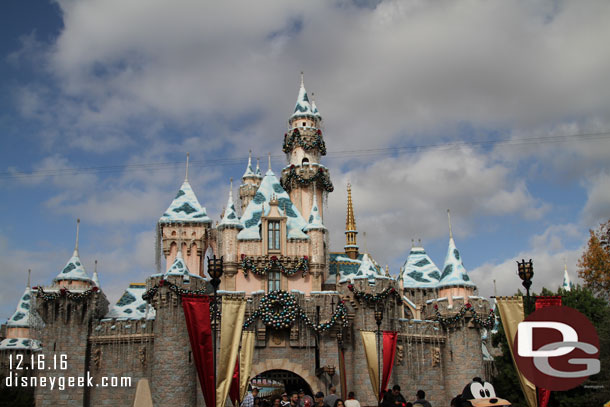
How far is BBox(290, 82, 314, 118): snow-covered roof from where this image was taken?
45.3 m

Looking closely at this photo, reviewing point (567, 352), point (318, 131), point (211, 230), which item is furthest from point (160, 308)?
point (567, 352)

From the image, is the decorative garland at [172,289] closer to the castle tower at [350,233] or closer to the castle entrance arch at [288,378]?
the castle entrance arch at [288,378]

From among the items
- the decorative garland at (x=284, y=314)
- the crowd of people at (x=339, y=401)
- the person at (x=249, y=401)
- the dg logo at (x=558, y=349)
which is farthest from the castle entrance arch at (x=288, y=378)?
Answer: the dg logo at (x=558, y=349)

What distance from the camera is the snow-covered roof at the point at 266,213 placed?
36844 millimetres

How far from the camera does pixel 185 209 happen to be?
128 feet

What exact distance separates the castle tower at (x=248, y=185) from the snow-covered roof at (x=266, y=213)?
14.3 meters

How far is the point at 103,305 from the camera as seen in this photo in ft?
116

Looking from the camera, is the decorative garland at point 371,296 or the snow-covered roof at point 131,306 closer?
the decorative garland at point 371,296

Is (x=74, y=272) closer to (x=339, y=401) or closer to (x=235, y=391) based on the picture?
(x=235, y=391)

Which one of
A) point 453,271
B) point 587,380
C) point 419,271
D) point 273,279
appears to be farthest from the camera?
point 419,271

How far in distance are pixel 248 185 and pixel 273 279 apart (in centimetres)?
2029

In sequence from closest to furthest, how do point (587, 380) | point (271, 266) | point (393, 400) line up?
1. point (393, 400)
2. point (587, 380)
3. point (271, 266)

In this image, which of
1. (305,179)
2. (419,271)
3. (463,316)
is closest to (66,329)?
(305,179)

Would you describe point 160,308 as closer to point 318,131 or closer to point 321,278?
point 321,278
